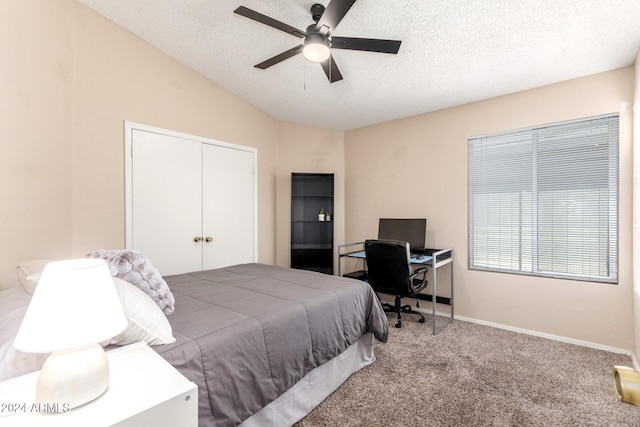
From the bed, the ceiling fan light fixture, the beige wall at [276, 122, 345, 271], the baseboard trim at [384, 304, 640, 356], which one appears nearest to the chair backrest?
the bed

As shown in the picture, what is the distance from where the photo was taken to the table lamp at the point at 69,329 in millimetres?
809

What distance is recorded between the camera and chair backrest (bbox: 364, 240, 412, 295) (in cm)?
309

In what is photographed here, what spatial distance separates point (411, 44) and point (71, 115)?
2.79 meters

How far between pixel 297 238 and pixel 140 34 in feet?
9.71

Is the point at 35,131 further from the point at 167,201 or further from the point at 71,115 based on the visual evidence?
the point at 167,201

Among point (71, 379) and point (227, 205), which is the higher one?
point (227, 205)

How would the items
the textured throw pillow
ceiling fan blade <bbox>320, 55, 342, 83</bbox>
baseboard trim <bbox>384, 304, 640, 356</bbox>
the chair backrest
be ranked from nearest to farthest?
the textured throw pillow, ceiling fan blade <bbox>320, 55, 342, 83</bbox>, baseboard trim <bbox>384, 304, 640, 356</bbox>, the chair backrest

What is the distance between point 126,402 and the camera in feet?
2.91

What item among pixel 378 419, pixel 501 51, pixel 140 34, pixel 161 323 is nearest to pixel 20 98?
pixel 140 34

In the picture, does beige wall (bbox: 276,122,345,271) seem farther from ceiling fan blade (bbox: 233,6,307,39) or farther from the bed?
ceiling fan blade (bbox: 233,6,307,39)

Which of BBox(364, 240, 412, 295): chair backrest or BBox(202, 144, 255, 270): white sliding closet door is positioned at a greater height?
BBox(202, 144, 255, 270): white sliding closet door

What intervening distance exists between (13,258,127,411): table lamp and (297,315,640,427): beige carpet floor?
4.29 feet

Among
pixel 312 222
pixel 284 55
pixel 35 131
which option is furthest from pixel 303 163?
pixel 35 131

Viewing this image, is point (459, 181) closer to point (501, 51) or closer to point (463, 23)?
point (501, 51)
